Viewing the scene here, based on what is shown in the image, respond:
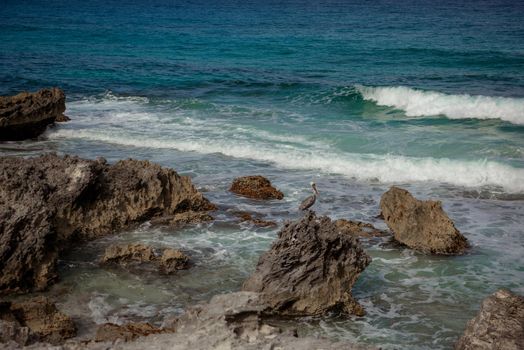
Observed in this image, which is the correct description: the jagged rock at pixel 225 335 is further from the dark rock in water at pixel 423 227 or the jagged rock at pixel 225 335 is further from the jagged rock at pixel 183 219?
the jagged rock at pixel 183 219

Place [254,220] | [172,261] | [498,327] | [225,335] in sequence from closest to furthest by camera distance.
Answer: [225,335], [498,327], [172,261], [254,220]

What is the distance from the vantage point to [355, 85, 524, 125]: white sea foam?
23859mm

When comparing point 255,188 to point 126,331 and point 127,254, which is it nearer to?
point 127,254

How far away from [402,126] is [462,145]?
3400mm

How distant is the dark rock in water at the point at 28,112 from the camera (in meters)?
18.9

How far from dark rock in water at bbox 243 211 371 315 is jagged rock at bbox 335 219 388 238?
8.84 feet

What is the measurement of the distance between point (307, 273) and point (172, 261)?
2.35 m

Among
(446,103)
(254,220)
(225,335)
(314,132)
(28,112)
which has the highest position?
(446,103)

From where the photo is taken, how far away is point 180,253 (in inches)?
418

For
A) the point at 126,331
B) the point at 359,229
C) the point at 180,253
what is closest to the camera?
the point at 126,331

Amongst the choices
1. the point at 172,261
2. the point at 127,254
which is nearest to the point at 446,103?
the point at 172,261

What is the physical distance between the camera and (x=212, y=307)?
724 cm

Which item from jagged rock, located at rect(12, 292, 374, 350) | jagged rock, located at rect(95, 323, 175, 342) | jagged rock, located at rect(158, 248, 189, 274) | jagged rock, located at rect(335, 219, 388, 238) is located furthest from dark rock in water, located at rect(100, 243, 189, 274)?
jagged rock, located at rect(12, 292, 374, 350)

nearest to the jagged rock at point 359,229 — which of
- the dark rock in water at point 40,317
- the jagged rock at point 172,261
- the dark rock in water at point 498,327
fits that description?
the jagged rock at point 172,261
